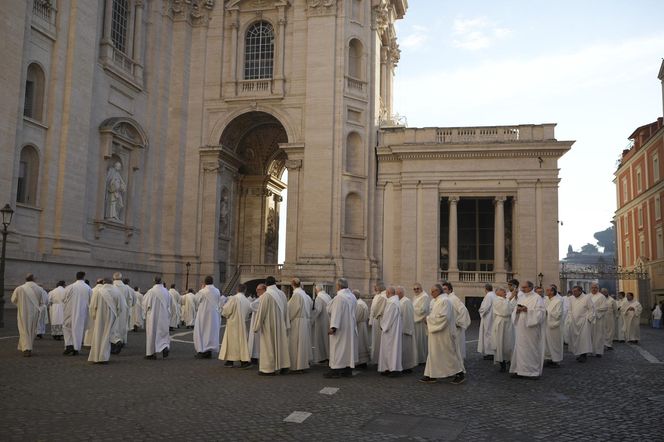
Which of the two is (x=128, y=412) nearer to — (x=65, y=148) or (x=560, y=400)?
(x=560, y=400)

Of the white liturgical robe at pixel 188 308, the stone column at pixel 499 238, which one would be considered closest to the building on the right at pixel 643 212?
the stone column at pixel 499 238

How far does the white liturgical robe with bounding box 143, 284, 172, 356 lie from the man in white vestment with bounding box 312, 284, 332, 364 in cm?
352

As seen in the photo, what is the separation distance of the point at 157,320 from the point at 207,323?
1262 mm

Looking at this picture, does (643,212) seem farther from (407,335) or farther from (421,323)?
(407,335)

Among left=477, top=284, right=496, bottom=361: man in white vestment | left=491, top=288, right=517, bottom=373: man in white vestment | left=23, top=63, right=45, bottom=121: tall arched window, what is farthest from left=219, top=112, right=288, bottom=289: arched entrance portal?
left=491, top=288, right=517, bottom=373: man in white vestment

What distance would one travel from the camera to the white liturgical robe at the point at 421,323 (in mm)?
12961

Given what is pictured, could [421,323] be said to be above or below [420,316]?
below

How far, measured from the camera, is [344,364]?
466 inches

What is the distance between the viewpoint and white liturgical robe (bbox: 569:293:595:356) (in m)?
16.2

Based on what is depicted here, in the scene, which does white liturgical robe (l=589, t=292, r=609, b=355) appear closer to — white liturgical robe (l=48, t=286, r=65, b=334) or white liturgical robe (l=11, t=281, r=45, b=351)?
white liturgical robe (l=11, t=281, r=45, b=351)

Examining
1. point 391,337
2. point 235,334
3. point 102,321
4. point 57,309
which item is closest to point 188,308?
point 57,309

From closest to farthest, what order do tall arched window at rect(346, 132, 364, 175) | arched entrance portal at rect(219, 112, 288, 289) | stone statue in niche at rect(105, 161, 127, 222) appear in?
stone statue in niche at rect(105, 161, 127, 222) → tall arched window at rect(346, 132, 364, 175) → arched entrance portal at rect(219, 112, 288, 289)

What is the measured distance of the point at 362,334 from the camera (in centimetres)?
1360

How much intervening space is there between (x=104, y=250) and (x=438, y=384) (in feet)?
66.3
